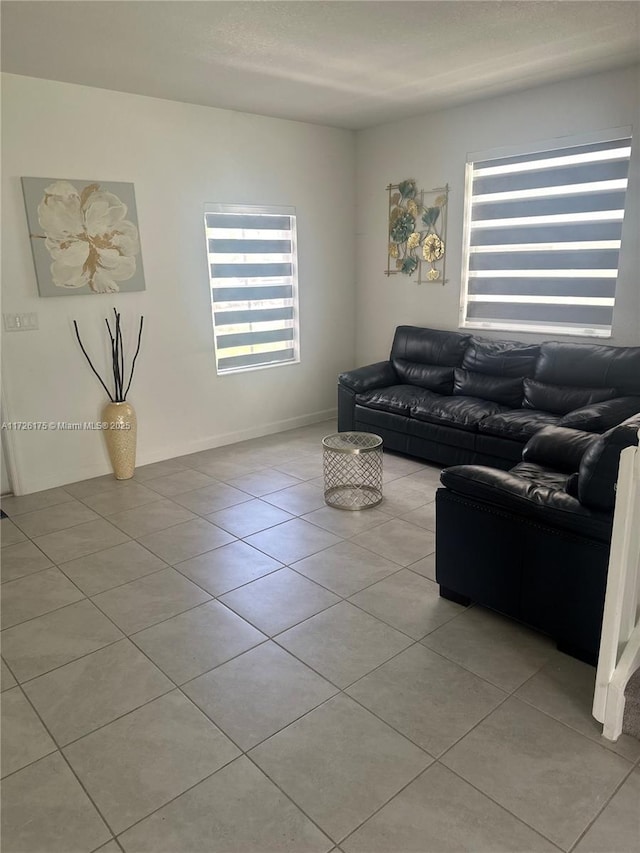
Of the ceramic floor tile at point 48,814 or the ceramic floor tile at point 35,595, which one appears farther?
the ceramic floor tile at point 35,595

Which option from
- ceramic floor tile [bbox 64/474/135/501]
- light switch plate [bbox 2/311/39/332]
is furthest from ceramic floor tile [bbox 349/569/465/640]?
light switch plate [bbox 2/311/39/332]

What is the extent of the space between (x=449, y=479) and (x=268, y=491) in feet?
6.25

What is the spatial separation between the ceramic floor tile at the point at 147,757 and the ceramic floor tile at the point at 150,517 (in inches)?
62.8

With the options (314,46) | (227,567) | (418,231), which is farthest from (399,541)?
(418,231)

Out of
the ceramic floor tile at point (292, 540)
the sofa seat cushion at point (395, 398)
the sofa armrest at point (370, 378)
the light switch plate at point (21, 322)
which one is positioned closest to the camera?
the ceramic floor tile at point (292, 540)

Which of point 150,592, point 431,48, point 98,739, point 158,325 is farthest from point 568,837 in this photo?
point 158,325

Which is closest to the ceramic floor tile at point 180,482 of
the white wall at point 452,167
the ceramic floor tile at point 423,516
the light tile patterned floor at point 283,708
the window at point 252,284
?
the light tile patterned floor at point 283,708

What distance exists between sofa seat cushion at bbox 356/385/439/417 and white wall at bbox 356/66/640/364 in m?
0.85

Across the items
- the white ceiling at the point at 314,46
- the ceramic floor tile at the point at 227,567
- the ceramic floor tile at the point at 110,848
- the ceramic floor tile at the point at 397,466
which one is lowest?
the ceramic floor tile at the point at 110,848

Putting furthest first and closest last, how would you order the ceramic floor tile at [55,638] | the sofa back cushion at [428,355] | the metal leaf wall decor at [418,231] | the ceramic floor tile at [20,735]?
the metal leaf wall decor at [418,231], the sofa back cushion at [428,355], the ceramic floor tile at [55,638], the ceramic floor tile at [20,735]

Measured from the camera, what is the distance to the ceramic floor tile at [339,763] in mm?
1782

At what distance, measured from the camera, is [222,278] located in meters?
5.12

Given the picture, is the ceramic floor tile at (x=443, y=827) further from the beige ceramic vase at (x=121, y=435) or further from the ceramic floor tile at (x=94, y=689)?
the beige ceramic vase at (x=121, y=435)

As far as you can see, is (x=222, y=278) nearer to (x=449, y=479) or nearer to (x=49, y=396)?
(x=49, y=396)
